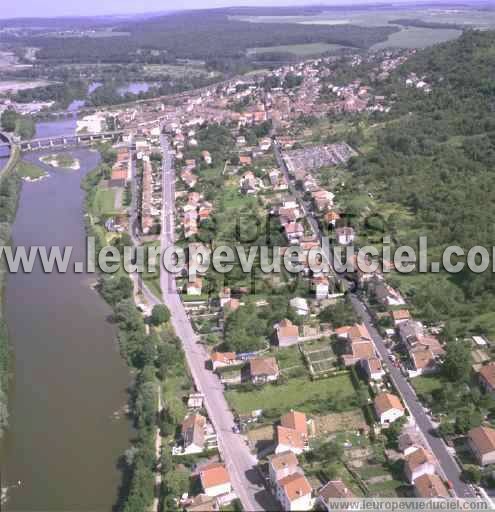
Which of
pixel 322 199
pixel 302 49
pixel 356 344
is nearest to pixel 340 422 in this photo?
pixel 356 344

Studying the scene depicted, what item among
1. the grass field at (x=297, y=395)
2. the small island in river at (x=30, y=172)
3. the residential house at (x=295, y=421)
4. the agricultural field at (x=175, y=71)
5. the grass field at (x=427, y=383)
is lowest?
the grass field at (x=297, y=395)

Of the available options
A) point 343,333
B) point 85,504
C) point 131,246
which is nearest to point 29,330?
point 131,246

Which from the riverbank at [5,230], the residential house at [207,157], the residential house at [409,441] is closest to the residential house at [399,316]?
the residential house at [409,441]

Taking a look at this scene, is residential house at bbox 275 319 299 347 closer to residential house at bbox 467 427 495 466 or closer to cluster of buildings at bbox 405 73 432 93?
residential house at bbox 467 427 495 466

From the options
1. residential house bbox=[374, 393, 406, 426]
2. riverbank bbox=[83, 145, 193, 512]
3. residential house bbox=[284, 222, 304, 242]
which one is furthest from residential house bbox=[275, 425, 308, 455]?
residential house bbox=[284, 222, 304, 242]

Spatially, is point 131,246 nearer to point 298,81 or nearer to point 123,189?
point 123,189

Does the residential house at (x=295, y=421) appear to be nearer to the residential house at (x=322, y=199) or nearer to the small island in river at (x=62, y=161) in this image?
the residential house at (x=322, y=199)

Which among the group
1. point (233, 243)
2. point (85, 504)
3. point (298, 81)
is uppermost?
point (298, 81)
